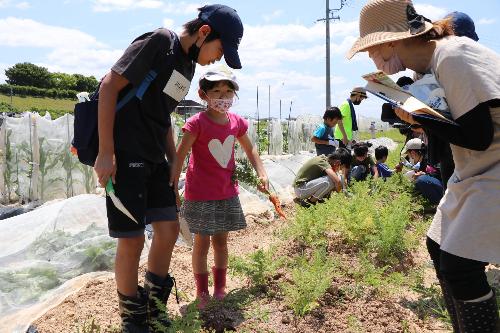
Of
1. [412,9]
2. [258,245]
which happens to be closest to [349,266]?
[258,245]

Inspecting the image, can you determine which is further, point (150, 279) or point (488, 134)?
point (150, 279)

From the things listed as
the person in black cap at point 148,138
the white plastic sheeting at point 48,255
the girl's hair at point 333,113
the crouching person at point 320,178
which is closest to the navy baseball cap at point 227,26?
the person in black cap at point 148,138

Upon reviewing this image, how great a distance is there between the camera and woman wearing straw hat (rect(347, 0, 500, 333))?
137cm

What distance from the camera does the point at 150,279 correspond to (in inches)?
85.2

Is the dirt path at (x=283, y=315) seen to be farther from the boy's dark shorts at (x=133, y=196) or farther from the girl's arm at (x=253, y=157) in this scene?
the girl's arm at (x=253, y=157)

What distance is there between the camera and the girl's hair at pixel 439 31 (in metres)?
1.53

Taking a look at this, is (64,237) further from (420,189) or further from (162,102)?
(420,189)

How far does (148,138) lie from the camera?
6.68 ft

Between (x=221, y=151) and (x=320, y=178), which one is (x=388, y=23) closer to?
(x=221, y=151)

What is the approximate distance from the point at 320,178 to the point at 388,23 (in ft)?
11.8

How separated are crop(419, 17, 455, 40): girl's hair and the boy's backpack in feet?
3.47

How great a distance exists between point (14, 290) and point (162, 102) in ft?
4.93

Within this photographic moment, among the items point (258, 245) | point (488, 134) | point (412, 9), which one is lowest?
point (258, 245)

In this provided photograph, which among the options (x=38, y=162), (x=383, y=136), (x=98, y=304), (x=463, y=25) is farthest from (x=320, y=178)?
(x=383, y=136)
